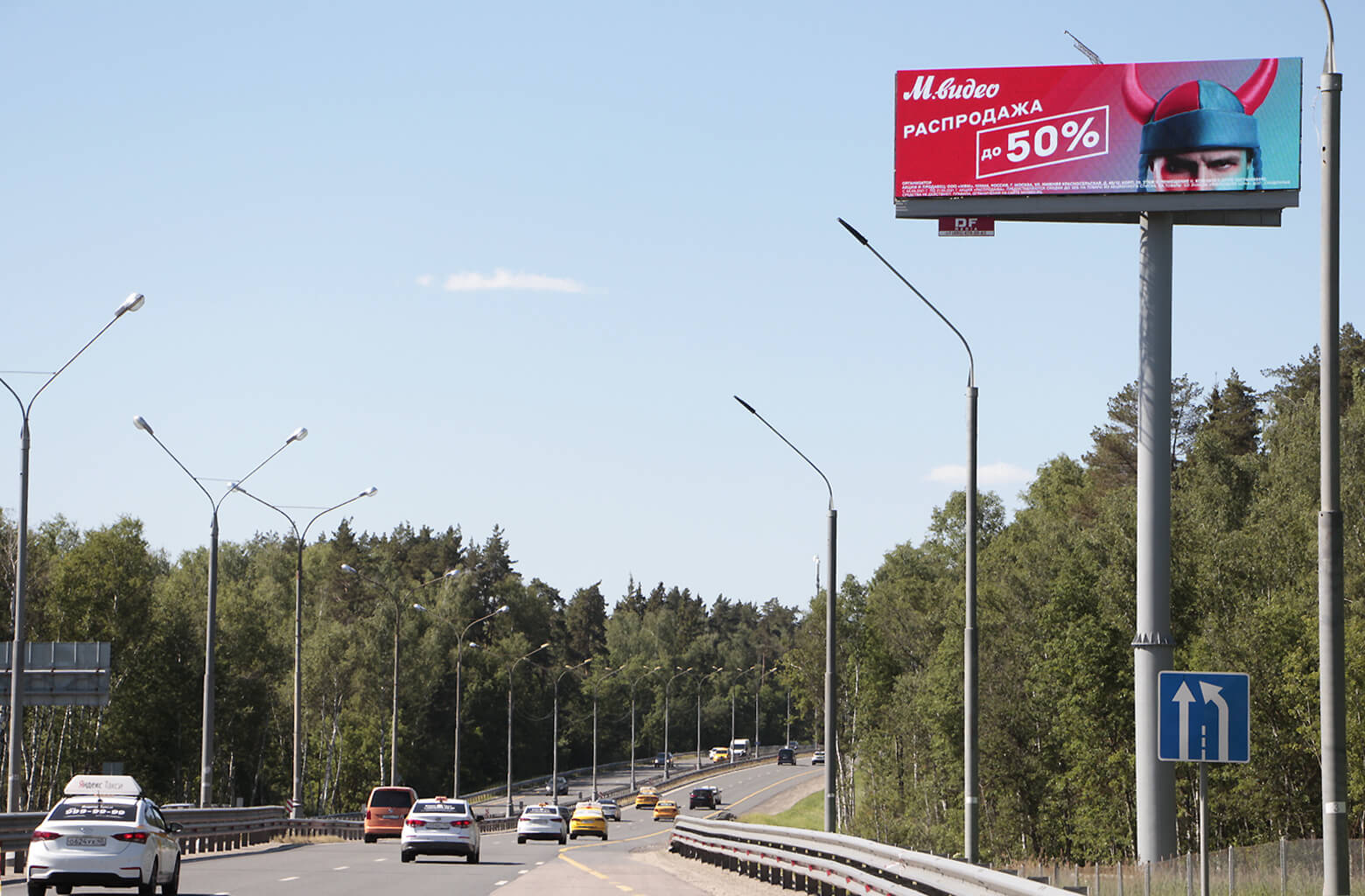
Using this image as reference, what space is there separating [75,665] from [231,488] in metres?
6.41

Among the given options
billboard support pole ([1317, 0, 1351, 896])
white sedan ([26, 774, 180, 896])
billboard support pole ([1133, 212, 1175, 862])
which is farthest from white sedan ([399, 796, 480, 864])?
billboard support pole ([1317, 0, 1351, 896])

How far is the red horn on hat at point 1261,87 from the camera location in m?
37.4

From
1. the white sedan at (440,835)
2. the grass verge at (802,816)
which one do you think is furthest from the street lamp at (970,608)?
the grass verge at (802,816)

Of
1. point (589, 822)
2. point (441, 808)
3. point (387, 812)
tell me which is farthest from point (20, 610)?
point (589, 822)

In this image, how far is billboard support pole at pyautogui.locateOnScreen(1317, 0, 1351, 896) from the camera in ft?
46.0

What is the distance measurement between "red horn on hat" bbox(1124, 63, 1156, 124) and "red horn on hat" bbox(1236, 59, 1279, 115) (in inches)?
78.2

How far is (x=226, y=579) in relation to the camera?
5172 inches

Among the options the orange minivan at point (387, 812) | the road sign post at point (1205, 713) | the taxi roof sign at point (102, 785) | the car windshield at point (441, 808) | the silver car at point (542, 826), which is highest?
the road sign post at point (1205, 713)

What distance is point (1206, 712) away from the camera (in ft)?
48.8

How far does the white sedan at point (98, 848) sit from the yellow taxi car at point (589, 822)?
159 feet

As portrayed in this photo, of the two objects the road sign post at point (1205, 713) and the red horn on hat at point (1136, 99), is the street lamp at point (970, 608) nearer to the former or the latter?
the road sign post at point (1205, 713)

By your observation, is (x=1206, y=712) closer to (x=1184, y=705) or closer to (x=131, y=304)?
(x=1184, y=705)

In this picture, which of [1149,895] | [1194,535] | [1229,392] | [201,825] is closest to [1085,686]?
[1194,535]

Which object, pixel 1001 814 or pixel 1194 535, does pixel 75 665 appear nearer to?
pixel 1194 535
